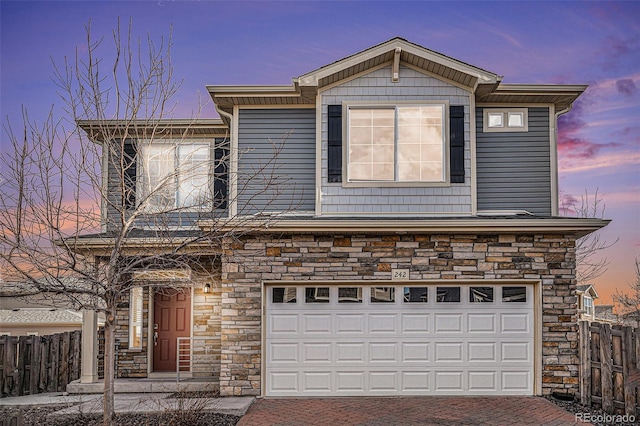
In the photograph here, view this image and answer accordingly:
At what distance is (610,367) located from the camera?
930 cm

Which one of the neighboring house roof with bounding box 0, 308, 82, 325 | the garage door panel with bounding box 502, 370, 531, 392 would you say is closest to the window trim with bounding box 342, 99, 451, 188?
the garage door panel with bounding box 502, 370, 531, 392

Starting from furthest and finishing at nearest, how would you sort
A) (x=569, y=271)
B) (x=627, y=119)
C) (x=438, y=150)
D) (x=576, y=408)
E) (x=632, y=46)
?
(x=627, y=119) < (x=632, y=46) < (x=438, y=150) < (x=569, y=271) < (x=576, y=408)

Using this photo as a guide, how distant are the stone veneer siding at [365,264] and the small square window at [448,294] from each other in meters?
0.27

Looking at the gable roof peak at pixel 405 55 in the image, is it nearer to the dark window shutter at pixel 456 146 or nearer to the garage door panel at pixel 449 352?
the dark window shutter at pixel 456 146

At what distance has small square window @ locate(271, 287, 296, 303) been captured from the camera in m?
10.9

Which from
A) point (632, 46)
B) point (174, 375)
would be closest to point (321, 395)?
point (174, 375)

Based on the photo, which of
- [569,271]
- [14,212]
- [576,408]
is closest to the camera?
[14,212]

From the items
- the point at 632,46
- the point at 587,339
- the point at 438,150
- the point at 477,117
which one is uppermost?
the point at 632,46

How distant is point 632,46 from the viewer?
13516 millimetres

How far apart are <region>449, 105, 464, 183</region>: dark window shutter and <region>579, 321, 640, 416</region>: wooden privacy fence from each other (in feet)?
11.6

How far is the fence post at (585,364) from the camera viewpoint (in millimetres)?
9914

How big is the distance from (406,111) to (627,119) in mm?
7251

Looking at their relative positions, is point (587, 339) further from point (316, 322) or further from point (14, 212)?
point (14, 212)

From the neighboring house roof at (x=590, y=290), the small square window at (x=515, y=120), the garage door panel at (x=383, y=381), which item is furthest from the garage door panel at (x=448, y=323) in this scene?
the neighboring house roof at (x=590, y=290)
